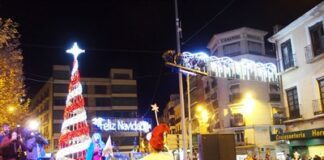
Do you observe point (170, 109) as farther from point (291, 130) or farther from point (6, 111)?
point (6, 111)

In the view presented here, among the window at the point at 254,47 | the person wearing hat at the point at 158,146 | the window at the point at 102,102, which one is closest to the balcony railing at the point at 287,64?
the person wearing hat at the point at 158,146

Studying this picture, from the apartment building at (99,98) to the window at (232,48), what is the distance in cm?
2643

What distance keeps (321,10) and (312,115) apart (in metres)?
5.85

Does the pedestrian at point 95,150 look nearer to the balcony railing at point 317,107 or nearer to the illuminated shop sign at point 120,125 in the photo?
the balcony railing at point 317,107

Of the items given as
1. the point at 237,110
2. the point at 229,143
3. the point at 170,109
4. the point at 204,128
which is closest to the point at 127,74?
the point at 170,109

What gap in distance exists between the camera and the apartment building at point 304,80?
23828 millimetres

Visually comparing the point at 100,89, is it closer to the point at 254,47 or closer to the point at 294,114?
the point at 254,47

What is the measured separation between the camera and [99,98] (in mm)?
77312

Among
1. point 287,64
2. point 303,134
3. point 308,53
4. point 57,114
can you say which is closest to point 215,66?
point 303,134

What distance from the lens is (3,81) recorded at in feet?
67.5

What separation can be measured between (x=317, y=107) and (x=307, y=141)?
6.98 feet

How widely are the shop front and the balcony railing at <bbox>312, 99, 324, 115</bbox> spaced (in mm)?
1096

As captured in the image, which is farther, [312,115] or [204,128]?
[204,128]

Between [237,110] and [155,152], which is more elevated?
[237,110]
